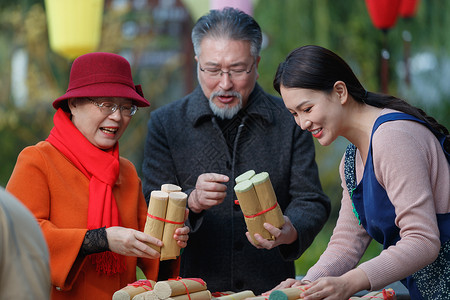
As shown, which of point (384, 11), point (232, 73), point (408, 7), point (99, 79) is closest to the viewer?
point (99, 79)

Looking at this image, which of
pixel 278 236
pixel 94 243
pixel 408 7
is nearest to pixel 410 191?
pixel 278 236

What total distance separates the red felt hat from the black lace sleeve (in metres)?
0.63

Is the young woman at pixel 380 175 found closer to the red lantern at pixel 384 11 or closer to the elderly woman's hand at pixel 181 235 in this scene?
the elderly woman's hand at pixel 181 235

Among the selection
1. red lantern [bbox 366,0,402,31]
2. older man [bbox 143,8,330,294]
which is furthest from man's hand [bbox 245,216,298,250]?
red lantern [bbox 366,0,402,31]

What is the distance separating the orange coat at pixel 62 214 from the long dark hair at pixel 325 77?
1.04 m

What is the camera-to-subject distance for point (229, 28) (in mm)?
3285

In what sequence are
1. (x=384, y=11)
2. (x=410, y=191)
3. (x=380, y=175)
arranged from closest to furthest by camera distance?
1. (x=410, y=191)
2. (x=380, y=175)
3. (x=384, y=11)

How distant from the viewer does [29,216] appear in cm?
168

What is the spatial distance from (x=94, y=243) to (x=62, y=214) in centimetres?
22

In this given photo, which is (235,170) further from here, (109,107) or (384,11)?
(384,11)

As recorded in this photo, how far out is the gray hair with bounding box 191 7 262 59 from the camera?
3277 mm

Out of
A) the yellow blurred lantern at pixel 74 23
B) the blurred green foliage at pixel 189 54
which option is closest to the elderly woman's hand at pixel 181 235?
the yellow blurred lantern at pixel 74 23

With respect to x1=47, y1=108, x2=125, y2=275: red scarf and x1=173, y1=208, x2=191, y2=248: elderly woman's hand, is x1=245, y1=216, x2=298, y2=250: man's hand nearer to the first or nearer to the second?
x1=173, y1=208, x2=191, y2=248: elderly woman's hand

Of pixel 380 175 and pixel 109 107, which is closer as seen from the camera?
pixel 380 175
